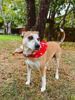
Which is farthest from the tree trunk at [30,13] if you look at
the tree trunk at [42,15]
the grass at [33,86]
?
the grass at [33,86]

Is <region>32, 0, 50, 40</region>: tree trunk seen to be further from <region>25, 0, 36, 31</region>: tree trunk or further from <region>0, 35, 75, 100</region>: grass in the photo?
<region>0, 35, 75, 100</region>: grass

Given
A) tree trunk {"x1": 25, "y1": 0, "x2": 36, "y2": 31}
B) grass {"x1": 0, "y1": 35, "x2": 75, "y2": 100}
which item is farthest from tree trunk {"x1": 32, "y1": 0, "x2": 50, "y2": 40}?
grass {"x1": 0, "y1": 35, "x2": 75, "y2": 100}

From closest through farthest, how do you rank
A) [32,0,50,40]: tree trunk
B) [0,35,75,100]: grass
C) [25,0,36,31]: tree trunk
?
[0,35,75,100]: grass → [32,0,50,40]: tree trunk → [25,0,36,31]: tree trunk

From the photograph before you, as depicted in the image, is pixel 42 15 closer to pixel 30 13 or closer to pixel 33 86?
pixel 30 13

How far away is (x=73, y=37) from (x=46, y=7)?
9855 mm

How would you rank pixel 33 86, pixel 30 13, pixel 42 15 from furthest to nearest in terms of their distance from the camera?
1. pixel 30 13
2. pixel 42 15
3. pixel 33 86

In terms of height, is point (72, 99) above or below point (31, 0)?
below

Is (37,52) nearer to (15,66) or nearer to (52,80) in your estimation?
(52,80)

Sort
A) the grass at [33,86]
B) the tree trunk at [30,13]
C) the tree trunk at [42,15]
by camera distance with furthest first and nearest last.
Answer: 1. the tree trunk at [30,13]
2. the tree trunk at [42,15]
3. the grass at [33,86]

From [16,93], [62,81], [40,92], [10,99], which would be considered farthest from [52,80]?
[10,99]

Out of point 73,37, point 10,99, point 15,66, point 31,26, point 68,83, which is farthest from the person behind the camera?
point 73,37

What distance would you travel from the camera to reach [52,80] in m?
3.38

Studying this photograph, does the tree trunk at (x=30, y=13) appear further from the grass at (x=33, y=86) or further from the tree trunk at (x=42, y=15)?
the grass at (x=33, y=86)

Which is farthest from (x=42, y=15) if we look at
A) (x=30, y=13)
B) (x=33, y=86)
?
(x=33, y=86)
